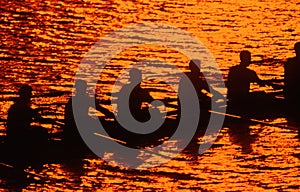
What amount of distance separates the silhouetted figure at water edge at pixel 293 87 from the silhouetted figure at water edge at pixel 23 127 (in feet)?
15.0

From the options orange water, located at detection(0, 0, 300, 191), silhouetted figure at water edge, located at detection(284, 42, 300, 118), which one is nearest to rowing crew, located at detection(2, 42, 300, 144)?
silhouetted figure at water edge, located at detection(284, 42, 300, 118)

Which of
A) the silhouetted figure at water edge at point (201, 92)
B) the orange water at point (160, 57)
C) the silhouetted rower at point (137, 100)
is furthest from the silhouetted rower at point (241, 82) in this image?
the silhouetted rower at point (137, 100)

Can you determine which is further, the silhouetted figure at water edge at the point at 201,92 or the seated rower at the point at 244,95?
the silhouetted figure at water edge at the point at 201,92

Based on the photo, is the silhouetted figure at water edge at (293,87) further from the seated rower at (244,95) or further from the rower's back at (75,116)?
the rower's back at (75,116)

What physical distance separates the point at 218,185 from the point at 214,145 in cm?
193

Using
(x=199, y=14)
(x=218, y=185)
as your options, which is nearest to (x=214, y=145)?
(x=218, y=185)

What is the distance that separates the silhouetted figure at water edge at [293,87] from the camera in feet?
54.1

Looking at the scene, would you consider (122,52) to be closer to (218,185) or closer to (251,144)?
(251,144)

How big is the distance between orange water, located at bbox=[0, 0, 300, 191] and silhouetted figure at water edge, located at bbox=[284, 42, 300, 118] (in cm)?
28

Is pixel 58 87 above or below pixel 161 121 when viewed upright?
above

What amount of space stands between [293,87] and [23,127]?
5022mm

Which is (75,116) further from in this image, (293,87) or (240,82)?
(293,87)

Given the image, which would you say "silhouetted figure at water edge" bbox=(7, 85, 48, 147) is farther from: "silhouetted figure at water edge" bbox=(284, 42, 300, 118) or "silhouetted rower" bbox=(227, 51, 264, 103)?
"silhouetted figure at water edge" bbox=(284, 42, 300, 118)

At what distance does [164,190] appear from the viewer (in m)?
14.7
